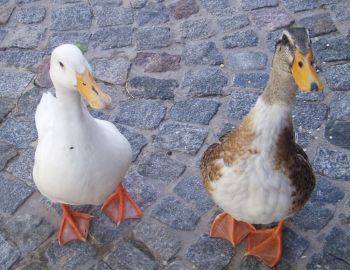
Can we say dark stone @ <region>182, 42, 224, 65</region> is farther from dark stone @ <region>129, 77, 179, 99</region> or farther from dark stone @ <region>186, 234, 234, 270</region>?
dark stone @ <region>186, 234, 234, 270</region>

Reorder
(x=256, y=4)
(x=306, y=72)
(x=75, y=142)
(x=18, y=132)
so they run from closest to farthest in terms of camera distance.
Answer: (x=306, y=72)
(x=75, y=142)
(x=18, y=132)
(x=256, y=4)

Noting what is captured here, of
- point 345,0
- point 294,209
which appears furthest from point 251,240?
point 345,0

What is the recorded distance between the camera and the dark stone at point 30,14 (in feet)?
15.0

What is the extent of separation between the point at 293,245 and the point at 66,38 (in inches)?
105

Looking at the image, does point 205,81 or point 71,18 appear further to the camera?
point 71,18

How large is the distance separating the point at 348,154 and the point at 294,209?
970mm

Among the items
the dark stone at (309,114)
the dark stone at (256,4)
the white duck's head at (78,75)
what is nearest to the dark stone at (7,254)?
the white duck's head at (78,75)

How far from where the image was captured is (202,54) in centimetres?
411

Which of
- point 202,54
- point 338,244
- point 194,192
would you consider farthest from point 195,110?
point 338,244

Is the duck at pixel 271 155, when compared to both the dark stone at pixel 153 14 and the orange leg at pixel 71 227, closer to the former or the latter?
the orange leg at pixel 71 227

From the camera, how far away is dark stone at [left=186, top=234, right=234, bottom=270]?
2.88 m

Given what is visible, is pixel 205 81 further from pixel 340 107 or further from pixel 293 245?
pixel 293 245

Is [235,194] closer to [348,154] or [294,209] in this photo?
[294,209]

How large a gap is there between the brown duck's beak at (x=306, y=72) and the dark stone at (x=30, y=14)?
319cm
